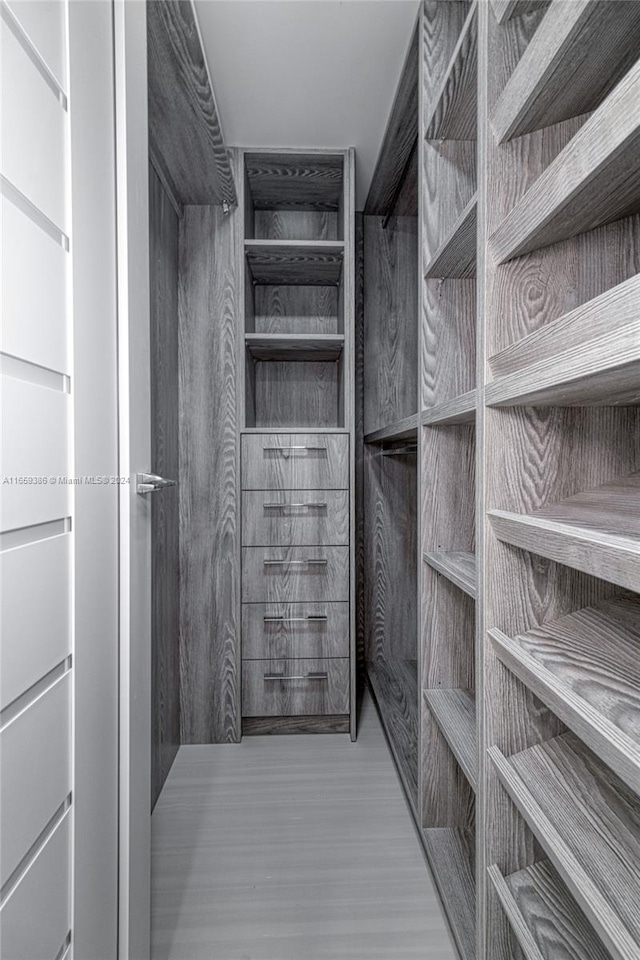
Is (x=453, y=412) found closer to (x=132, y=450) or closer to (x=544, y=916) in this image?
(x=132, y=450)

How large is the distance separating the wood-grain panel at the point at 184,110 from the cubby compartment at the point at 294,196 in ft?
0.72

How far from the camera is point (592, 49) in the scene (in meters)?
0.77

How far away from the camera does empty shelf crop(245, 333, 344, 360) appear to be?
213 cm

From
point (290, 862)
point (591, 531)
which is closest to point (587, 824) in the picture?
point (591, 531)

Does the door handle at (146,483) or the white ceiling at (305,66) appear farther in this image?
the white ceiling at (305,66)

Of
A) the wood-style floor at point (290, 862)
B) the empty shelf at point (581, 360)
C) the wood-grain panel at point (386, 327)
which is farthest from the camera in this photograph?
the wood-grain panel at point (386, 327)

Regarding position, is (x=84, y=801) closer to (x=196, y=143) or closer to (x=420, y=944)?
(x=420, y=944)

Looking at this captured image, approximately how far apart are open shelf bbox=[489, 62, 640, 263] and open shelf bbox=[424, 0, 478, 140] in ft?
1.71

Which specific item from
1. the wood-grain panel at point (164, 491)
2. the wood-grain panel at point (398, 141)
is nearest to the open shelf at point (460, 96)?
the wood-grain panel at point (398, 141)

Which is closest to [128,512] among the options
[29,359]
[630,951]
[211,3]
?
[29,359]

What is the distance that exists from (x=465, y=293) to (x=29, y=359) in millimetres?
1195

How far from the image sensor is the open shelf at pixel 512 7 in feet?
3.17

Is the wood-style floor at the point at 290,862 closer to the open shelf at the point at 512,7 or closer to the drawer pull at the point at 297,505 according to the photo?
the drawer pull at the point at 297,505

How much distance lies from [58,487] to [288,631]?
59.6 inches
